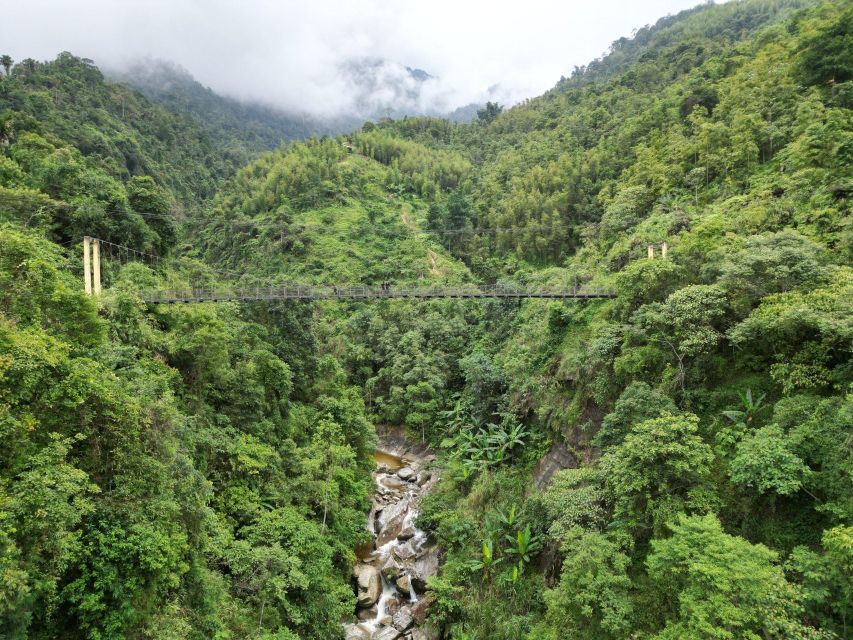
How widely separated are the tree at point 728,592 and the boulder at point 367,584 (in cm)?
1036

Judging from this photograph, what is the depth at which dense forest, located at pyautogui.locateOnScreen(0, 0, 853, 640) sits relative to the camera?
7477 mm

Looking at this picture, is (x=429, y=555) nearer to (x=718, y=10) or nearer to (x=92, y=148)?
(x=92, y=148)

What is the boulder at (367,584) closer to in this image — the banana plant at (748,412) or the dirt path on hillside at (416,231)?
the banana plant at (748,412)

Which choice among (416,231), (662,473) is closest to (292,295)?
(662,473)

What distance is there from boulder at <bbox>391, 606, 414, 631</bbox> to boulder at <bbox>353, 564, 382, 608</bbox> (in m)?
0.98

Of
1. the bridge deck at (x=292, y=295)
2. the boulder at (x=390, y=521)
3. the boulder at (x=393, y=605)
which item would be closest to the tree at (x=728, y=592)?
the boulder at (x=393, y=605)

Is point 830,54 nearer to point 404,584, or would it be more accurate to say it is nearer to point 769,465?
point 769,465

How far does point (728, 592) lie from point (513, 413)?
14.0m

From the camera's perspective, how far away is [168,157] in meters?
59.2

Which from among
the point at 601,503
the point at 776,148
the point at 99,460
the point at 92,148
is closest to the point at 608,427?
the point at 601,503

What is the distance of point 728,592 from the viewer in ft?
23.5

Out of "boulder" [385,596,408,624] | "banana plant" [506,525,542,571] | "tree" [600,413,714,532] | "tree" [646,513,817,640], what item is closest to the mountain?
"boulder" [385,596,408,624]

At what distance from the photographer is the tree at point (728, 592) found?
22.1 feet

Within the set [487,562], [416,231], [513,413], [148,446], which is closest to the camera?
[148,446]
